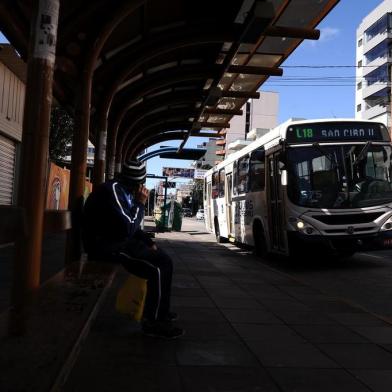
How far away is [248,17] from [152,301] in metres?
4.80

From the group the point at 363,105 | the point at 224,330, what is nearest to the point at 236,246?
the point at 224,330

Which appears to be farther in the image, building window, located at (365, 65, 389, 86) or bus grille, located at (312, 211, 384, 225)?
building window, located at (365, 65, 389, 86)

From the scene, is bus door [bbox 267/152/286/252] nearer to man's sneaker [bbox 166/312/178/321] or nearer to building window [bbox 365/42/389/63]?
man's sneaker [bbox 166/312/178/321]

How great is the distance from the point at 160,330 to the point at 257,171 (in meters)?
9.92

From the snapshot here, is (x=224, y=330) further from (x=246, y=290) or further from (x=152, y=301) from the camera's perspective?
(x=246, y=290)

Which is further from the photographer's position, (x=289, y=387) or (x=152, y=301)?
→ (x=152, y=301)

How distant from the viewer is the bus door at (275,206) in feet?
40.6

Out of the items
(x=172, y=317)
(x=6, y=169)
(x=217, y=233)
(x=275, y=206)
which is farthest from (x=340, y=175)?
(x=217, y=233)

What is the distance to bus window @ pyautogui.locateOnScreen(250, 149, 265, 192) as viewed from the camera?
14102 millimetres

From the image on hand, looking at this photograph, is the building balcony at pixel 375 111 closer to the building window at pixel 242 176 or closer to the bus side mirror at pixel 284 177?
the building window at pixel 242 176

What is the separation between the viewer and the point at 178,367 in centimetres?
444

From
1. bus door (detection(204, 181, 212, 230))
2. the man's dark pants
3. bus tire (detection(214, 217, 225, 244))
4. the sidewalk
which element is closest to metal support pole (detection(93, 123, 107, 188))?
the sidewalk

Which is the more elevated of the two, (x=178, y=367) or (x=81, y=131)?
(x=81, y=131)

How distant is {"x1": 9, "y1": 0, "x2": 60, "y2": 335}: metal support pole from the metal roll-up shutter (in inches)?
377
